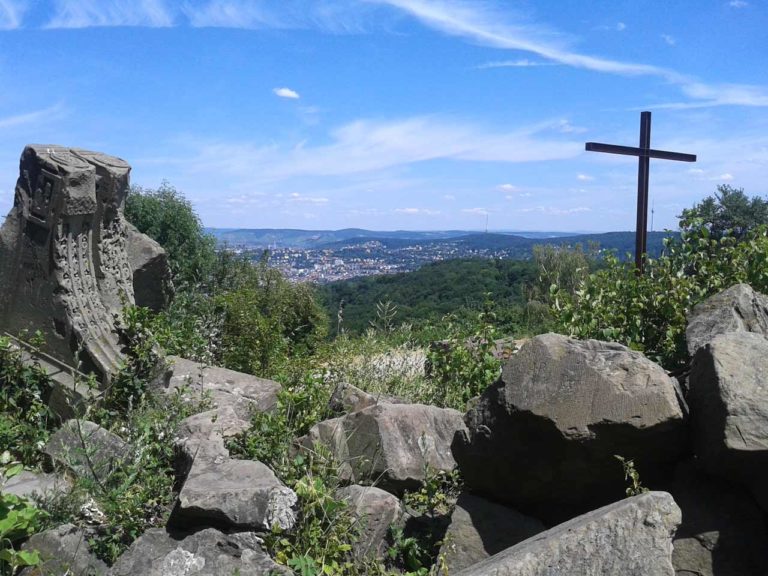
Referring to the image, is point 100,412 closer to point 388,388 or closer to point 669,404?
point 388,388

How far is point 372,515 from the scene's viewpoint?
15.4 feet

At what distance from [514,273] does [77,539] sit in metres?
28.4

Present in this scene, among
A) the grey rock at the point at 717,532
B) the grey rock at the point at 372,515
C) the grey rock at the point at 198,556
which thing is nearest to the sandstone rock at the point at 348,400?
the grey rock at the point at 372,515

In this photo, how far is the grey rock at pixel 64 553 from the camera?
4.47m

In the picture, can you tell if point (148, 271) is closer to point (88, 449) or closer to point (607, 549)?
point (88, 449)

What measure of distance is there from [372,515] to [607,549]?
1717mm

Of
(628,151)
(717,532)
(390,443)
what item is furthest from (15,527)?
(628,151)

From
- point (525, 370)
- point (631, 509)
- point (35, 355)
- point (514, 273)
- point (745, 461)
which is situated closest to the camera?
point (631, 509)

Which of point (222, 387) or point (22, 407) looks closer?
point (22, 407)

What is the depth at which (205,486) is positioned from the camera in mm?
4582

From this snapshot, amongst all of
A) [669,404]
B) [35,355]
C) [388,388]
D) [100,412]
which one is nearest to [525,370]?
[669,404]

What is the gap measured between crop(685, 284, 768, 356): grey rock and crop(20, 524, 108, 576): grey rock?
422cm

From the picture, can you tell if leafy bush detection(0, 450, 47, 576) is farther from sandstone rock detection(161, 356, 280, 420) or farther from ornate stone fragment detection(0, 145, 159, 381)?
ornate stone fragment detection(0, 145, 159, 381)

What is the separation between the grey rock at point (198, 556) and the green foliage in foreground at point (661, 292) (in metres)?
3.91
